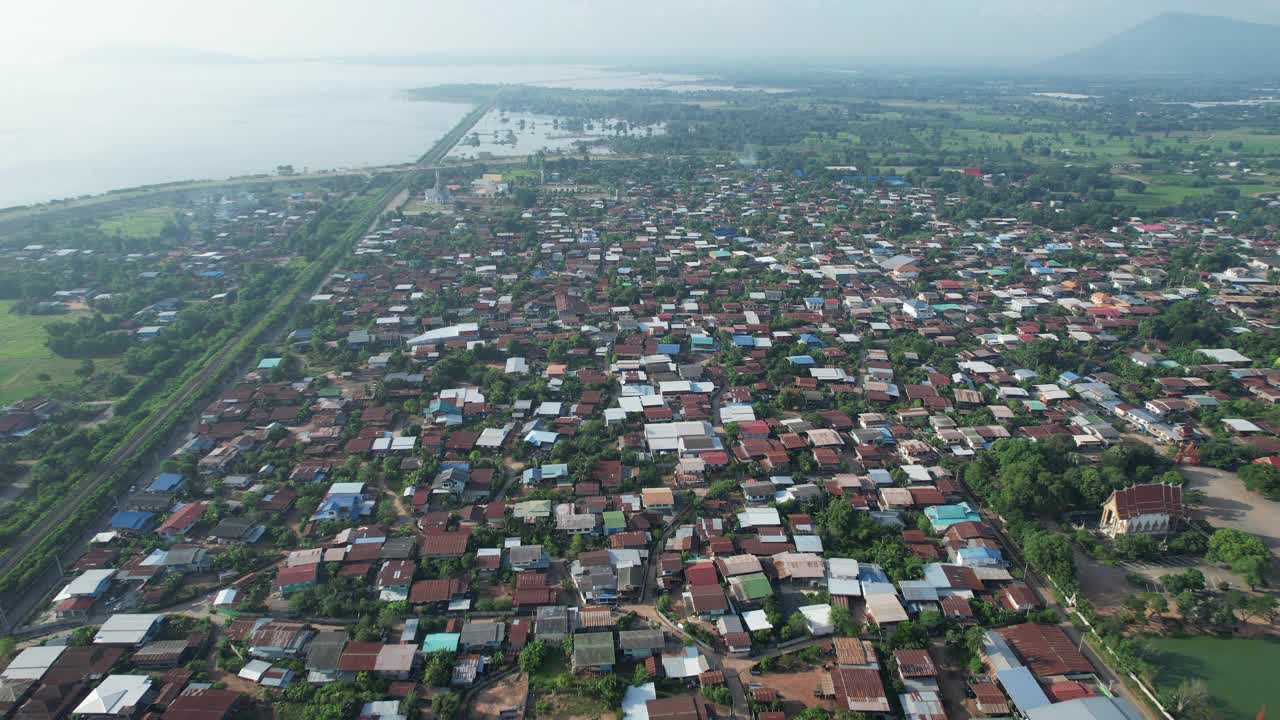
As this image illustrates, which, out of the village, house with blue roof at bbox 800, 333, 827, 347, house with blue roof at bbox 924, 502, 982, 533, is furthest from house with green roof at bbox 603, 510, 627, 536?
house with blue roof at bbox 800, 333, 827, 347

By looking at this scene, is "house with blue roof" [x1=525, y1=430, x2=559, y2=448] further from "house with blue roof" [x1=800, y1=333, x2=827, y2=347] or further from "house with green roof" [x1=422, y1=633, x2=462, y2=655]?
"house with blue roof" [x1=800, y1=333, x2=827, y2=347]

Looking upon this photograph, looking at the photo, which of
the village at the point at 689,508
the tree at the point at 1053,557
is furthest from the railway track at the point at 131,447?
the tree at the point at 1053,557

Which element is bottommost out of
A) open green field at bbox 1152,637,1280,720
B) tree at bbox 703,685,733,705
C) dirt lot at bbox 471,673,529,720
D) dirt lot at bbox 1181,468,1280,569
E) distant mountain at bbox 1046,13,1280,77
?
open green field at bbox 1152,637,1280,720

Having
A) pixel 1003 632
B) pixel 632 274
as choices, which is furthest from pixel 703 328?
pixel 1003 632

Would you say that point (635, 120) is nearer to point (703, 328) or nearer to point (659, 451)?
point (703, 328)

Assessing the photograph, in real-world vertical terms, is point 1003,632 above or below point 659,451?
below

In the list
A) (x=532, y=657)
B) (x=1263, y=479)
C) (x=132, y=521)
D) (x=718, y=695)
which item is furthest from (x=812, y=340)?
(x=132, y=521)

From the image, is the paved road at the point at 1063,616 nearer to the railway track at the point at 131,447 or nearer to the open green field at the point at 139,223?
the railway track at the point at 131,447
